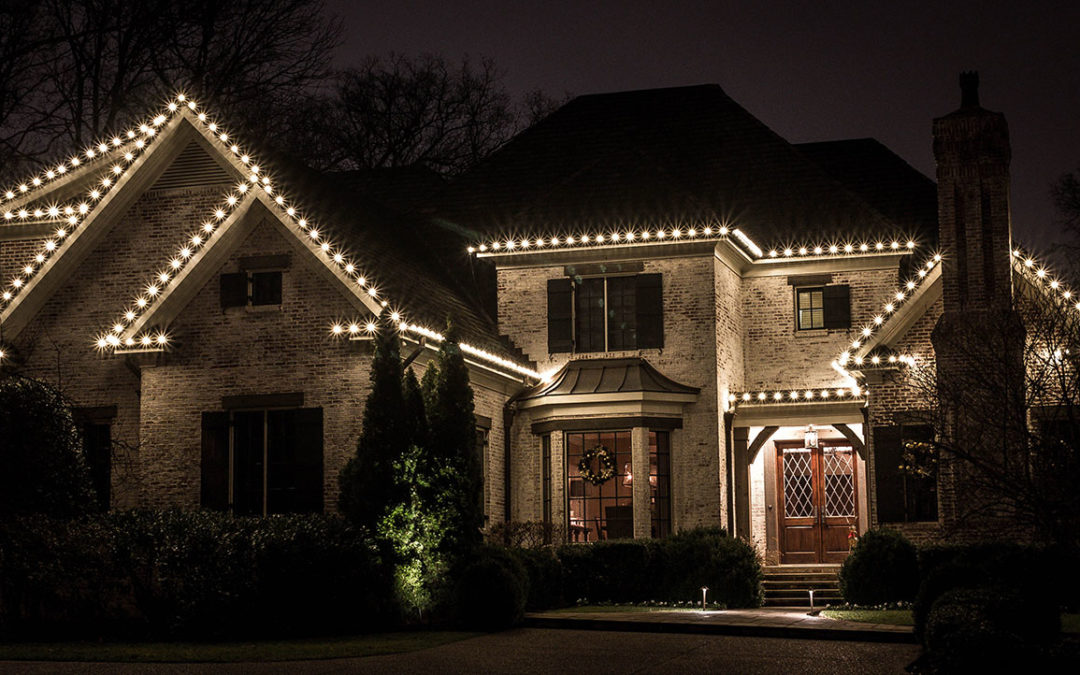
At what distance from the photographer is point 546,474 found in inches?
955

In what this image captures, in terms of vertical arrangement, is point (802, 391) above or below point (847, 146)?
below

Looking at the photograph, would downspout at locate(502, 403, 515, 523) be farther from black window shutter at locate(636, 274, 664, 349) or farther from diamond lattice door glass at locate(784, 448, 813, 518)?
diamond lattice door glass at locate(784, 448, 813, 518)

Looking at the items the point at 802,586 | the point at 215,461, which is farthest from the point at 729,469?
the point at 215,461

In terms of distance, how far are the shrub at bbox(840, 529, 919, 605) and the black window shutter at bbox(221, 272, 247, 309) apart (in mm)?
9434

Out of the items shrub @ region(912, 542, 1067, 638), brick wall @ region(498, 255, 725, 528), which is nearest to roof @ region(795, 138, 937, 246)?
brick wall @ region(498, 255, 725, 528)

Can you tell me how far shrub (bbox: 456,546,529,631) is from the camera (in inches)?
A: 669

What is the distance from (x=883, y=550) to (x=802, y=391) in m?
4.84

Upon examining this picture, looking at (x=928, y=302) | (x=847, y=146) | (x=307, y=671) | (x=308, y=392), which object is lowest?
(x=307, y=671)

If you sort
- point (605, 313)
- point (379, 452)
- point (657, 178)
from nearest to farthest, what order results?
point (379, 452), point (605, 313), point (657, 178)

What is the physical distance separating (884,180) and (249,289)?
43.6 feet

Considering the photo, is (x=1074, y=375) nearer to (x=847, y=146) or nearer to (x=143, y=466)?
(x=143, y=466)

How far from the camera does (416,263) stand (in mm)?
24750

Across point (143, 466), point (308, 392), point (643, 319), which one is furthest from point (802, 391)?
point (143, 466)

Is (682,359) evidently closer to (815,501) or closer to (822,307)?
(822,307)
